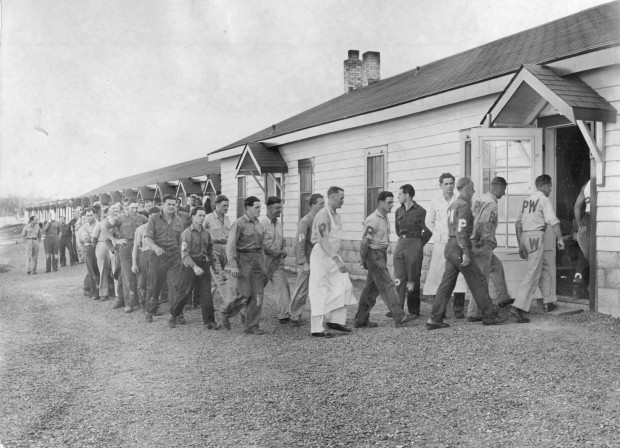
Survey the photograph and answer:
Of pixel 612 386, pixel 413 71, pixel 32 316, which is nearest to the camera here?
pixel 612 386

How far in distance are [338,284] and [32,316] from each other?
19.2 feet

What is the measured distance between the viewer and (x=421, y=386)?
563 cm

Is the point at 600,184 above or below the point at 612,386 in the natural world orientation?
above

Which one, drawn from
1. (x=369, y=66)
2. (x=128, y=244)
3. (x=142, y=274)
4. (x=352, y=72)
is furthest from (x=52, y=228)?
(x=369, y=66)

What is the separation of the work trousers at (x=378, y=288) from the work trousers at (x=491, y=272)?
0.98 metres

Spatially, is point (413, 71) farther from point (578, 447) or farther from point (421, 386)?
point (578, 447)

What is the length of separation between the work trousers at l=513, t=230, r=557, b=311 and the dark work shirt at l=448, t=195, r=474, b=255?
3.82 ft

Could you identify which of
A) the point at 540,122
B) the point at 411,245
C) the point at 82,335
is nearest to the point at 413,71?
the point at 540,122

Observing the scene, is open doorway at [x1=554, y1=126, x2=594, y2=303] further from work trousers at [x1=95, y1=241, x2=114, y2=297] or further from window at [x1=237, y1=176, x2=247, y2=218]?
window at [x1=237, y1=176, x2=247, y2=218]

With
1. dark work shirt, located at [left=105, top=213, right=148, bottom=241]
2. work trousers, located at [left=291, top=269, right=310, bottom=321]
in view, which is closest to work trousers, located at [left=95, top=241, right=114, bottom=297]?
dark work shirt, located at [left=105, top=213, right=148, bottom=241]

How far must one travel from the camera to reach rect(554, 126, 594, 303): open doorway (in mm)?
9906

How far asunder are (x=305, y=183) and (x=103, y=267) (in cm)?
588

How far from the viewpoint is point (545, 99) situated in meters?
8.52

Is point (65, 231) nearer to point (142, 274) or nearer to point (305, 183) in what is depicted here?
point (305, 183)
